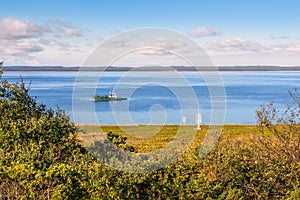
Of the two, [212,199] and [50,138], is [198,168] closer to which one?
[212,199]

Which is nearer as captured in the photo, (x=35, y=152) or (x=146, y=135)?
(x=35, y=152)

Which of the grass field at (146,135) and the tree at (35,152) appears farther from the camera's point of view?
the grass field at (146,135)

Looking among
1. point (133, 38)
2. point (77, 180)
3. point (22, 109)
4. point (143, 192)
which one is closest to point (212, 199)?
point (143, 192)

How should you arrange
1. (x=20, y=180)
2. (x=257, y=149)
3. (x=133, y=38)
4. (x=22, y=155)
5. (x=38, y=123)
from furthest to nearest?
1. (x=257, y=149)
2. (x=38, y=123)
3. (x=133, y=38)
4. (x=22, y=155)
5. (x=20, y=180)

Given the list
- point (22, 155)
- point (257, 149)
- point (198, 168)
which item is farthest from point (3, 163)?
point (257, 149)

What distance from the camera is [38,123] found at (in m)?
15.7

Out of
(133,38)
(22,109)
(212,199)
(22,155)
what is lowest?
(212,199)

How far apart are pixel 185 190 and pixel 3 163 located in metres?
5.24

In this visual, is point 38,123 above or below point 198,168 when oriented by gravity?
above

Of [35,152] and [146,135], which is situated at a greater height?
[35,152]

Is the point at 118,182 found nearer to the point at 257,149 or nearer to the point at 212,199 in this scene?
the point at 212,199

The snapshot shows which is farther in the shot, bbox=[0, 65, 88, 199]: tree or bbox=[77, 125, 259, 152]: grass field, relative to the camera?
bbox=[77, 125, 259, 152]: grass field

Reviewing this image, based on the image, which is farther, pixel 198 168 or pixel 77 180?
pixel 198 168

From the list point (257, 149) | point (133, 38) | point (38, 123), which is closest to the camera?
point (133, 38)
